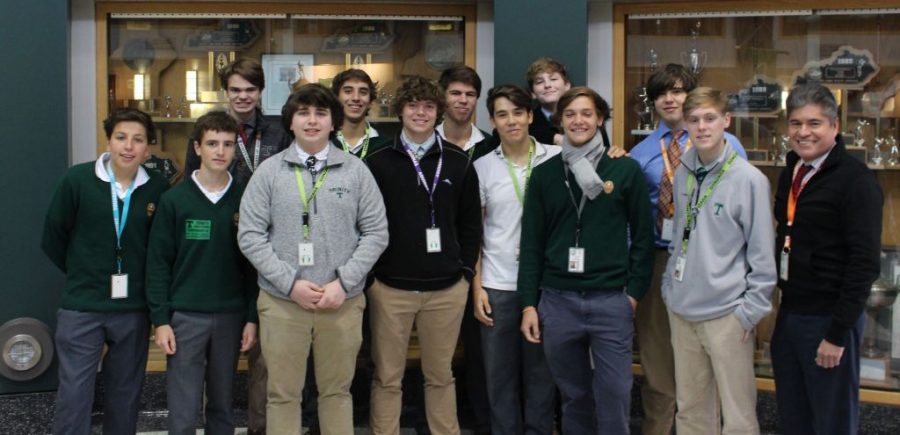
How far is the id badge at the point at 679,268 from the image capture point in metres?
3.45

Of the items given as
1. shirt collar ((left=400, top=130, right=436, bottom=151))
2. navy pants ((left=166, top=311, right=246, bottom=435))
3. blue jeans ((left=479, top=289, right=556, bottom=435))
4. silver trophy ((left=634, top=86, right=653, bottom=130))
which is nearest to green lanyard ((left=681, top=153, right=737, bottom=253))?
blue jeans ((left=479, top=289, right=556, bottom=435))

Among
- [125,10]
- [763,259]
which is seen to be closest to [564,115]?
[763,259]

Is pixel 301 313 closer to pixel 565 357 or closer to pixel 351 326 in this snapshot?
pixel 351 326

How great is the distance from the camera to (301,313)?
3543 mm

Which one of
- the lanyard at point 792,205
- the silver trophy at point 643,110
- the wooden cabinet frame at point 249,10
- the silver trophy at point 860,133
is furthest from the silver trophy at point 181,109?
the silver trophy at point 860,133

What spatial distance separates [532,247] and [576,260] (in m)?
0.23

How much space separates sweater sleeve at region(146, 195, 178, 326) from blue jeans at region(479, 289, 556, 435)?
1.35 m

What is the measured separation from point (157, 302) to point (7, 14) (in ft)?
6.57

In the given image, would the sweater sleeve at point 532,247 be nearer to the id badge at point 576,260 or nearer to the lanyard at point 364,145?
the id badge at point 576,260

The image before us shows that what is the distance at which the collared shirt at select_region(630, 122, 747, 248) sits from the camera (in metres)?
3.87

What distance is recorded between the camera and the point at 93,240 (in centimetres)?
363

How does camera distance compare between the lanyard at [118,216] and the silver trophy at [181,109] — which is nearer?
the lanyard at [118,216]

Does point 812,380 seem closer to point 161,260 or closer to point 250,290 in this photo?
point 250,290

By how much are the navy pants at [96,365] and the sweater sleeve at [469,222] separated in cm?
136
